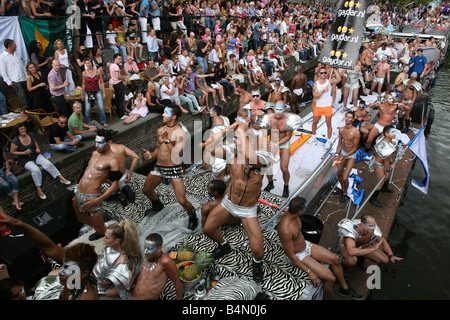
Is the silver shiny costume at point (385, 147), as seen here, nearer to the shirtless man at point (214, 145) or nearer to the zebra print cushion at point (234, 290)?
the shirtless man at point (214, 145)

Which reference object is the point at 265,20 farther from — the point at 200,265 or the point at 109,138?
the point at 200,265

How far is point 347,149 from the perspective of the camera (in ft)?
21.6

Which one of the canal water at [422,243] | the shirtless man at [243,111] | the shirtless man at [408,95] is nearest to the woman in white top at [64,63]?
the shirtless man at [243,111]

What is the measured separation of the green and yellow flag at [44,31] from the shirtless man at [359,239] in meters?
8.85

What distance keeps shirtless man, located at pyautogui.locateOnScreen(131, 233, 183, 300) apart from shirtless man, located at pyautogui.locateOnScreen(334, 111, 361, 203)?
423 cm

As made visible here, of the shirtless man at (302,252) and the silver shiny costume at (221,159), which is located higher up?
the silver shiny costume at (221,159)

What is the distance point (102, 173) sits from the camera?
489 cm

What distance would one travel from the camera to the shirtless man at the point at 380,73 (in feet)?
40.7

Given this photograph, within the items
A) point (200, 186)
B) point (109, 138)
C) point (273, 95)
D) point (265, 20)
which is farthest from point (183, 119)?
point (265, 20)

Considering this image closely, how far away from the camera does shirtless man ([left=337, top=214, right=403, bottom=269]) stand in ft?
15.0

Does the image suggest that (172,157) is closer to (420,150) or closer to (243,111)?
(243,111)

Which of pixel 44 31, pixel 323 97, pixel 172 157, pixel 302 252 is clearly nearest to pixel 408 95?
pixel 323 97

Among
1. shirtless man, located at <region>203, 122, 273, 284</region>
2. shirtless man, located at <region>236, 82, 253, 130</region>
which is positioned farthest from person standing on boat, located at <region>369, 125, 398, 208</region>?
shirtless man, located at <region>203, 122, 273, 284</region>

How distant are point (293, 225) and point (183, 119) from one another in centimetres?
689
